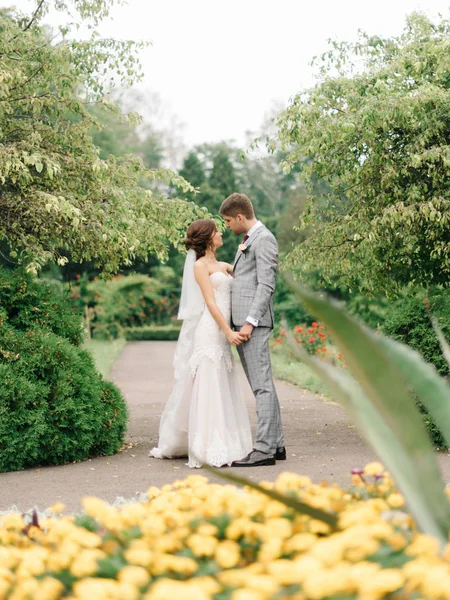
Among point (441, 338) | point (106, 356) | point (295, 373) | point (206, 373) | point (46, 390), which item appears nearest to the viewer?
point (441, 338)

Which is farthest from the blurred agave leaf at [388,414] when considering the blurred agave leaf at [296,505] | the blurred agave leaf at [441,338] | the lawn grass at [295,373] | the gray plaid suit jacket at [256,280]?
the lawn grass at [295,373]

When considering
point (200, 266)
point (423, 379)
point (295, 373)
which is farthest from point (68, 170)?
point (295, 373)

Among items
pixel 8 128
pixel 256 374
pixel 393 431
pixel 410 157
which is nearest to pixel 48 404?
pixel 256 374

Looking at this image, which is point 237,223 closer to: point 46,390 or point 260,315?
point 260,315

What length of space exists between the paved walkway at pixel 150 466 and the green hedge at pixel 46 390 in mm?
176

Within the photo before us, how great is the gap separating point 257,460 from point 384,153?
3.09m

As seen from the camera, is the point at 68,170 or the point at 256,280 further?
the point at 68,170

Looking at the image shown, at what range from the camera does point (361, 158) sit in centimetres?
754

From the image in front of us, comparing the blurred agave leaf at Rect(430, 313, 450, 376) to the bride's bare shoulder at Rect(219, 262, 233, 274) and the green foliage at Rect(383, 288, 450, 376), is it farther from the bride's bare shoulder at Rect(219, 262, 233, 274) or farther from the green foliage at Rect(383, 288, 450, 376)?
the green foliage at Rect(383, 288, 450, 376)

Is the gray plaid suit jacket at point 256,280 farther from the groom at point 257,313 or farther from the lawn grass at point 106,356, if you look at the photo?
the lawn grass at point 106,356

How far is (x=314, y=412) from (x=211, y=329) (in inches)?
143

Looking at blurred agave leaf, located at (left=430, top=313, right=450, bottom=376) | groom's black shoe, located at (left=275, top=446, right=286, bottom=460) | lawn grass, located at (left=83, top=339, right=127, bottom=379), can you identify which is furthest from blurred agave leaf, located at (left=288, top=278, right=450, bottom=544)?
lawn grass, located at (left=83, top=339, right=127, bottom=379)

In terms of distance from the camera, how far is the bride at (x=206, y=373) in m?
6.43

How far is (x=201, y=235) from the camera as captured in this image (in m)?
6.51
